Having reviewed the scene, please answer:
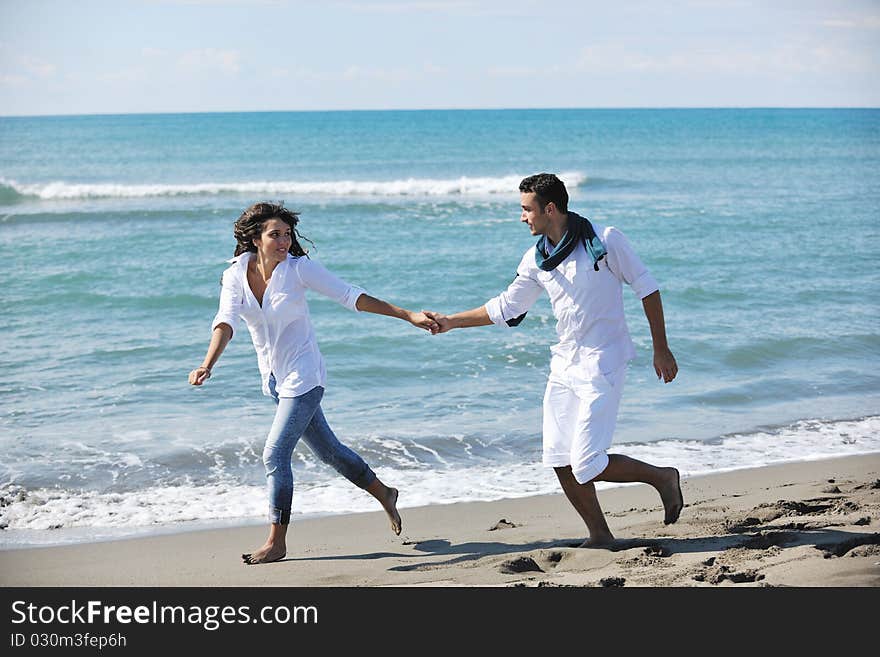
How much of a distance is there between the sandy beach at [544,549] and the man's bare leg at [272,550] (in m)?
0.06

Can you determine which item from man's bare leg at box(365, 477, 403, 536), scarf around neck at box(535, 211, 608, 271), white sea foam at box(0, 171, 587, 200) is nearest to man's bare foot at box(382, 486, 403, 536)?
man's bare leg at box(365, 477, 403, 536)

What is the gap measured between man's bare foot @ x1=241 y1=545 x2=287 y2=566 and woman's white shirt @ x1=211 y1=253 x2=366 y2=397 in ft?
2.85

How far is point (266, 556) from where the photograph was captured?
5.40m

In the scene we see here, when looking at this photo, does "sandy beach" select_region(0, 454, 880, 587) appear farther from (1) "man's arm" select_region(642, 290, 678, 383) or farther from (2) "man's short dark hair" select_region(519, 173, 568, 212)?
(2) "man's short dark hair" select_region(519, 173, 568, 212)

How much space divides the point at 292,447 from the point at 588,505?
62.1 inches

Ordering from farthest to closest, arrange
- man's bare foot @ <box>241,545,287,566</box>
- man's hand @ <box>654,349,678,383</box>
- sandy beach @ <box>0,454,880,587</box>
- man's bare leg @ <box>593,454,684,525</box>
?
man's bare foot @ <box>241,545,287,566</box>, man's bare leg @ <box>593,454,684,525</box>, man's hand @ <box>654,349,678,383</box>, sandy beach @ <box>0,454,880,587</box>

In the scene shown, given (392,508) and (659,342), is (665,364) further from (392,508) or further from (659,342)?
(392,508)

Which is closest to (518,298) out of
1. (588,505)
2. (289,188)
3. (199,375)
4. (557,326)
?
(557,326)

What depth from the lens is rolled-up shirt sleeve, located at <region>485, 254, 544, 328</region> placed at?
5.26 meters

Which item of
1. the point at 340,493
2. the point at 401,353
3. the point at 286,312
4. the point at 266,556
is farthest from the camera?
the point at 401,353

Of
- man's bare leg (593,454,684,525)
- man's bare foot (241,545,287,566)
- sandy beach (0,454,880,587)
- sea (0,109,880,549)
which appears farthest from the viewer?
sea (0,109,880,549)

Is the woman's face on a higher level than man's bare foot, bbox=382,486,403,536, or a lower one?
higher

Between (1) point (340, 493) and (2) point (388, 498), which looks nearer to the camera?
(2) point (388, 498)
